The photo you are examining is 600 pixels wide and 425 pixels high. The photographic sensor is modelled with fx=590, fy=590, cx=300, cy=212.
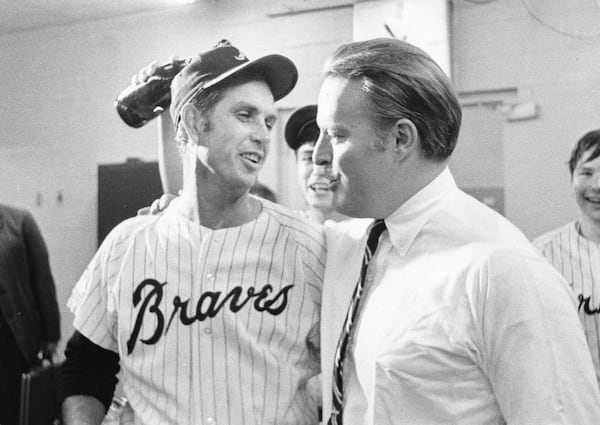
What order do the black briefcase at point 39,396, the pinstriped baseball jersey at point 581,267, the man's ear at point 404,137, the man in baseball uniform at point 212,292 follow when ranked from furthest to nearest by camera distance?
the pinstriped baseball jersey at point 581,267
the black briefcase at point 39,396
the man in baseball uniform at point 212,292
the man's ear at point 404,137

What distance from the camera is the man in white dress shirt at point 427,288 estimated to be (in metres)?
0.73

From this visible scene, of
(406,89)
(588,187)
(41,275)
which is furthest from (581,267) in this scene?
(41,275)

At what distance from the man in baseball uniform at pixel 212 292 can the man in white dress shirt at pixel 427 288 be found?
2.9 inches

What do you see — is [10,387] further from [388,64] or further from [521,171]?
[521,171]

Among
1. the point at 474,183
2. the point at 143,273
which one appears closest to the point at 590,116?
the point at 474,183

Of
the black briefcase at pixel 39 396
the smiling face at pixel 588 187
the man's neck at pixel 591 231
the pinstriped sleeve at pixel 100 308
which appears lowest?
the black briefcase at pixel 39 396

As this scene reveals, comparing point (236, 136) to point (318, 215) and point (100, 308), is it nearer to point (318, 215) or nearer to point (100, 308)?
point (100, 308)

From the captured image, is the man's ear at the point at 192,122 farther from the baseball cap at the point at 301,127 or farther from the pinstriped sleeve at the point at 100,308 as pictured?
the baseball cap at the point at 301,127

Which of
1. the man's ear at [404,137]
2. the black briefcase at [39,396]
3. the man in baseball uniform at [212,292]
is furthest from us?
the black briefcase at [39,396]

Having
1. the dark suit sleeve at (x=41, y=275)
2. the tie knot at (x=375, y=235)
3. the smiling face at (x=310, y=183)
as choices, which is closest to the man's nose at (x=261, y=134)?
the tie knot at (x=375, y=235)

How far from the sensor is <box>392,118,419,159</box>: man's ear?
839 millimetres

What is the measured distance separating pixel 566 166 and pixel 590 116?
144 millimetres

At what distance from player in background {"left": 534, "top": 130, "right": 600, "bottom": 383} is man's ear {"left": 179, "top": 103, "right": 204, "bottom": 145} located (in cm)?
92

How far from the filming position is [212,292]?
3.17 feet
